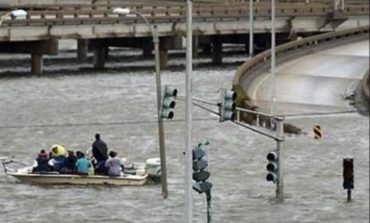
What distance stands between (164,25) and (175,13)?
1.93 meters

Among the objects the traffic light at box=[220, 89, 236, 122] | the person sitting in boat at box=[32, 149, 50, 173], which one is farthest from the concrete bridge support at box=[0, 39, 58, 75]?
the traffic light at box=[220, 89, 236, 122]

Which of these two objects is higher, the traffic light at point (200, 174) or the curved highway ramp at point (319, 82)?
the curved highway ramp at point (319, 82)

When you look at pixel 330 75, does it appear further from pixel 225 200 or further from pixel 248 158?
pixel 248 158

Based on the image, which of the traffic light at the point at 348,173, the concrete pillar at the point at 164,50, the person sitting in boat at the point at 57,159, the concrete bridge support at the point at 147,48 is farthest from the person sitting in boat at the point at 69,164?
the concrete bridge support at the point at 147,48

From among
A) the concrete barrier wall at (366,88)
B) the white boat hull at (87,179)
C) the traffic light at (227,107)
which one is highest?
the concrete barrier wall at (366,88)

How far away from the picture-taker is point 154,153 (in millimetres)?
30422

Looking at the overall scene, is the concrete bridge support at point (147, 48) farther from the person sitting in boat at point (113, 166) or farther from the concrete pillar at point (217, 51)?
the person sitting in boat at point (113, 166)

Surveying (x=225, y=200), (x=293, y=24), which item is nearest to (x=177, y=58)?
(x=293, y=24)

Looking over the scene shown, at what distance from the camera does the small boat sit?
25.3m

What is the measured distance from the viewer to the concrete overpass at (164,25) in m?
56.2

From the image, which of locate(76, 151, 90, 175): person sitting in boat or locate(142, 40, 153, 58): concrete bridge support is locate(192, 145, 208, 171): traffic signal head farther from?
locate(142, 40, 153, 58): concrete bridge support

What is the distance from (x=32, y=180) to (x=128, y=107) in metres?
16.0

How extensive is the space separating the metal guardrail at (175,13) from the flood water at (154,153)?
5.89m

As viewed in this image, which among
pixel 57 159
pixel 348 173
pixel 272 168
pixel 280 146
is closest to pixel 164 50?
pixel 57 159
